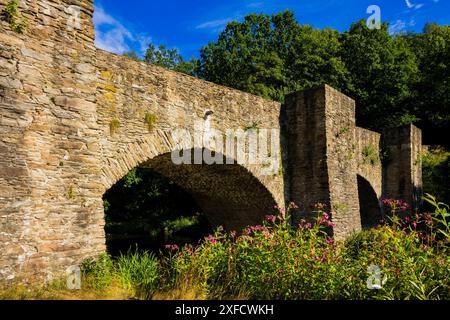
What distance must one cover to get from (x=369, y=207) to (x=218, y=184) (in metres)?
8.66

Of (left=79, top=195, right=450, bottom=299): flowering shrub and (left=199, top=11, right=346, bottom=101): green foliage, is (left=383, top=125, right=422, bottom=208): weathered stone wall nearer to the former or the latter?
(left=199, top=11, right=346, bottom=101): green foliage

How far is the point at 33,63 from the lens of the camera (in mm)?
5008

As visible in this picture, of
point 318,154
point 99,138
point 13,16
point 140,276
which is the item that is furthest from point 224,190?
Result: point 13,16

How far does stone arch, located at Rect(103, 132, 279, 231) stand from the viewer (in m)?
7.43

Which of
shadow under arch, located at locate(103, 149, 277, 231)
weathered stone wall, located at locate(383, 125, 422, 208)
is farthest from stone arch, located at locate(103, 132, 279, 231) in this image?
weathered stone wall, located at locate(383, 125, 422, 208)

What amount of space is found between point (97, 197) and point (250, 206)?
269 inches

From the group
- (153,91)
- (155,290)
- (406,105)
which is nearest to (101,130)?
(153,91)

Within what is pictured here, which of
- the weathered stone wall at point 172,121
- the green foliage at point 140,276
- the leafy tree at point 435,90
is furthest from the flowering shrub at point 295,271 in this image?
the leafy tree at point 435,90

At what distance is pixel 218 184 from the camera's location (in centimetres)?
1171

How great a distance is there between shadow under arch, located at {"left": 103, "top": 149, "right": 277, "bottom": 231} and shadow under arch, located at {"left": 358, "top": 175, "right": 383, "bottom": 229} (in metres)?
6.41

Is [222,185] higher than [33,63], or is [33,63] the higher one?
[33,63]

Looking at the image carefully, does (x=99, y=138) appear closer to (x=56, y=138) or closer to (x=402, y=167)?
(x=56, y=138)
